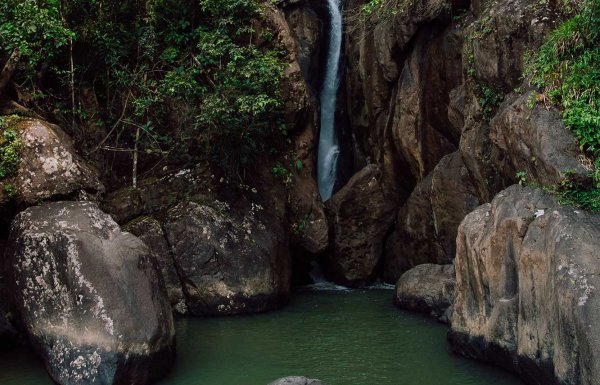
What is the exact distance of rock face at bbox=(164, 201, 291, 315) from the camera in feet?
46.4

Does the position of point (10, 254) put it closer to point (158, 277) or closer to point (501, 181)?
point (158, 277)

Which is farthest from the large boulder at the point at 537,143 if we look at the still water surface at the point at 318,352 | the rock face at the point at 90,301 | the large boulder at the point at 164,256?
the large boulder at the point at 164,256

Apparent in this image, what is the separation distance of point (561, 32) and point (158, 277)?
7833 millimetres

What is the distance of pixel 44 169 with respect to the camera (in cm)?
1157

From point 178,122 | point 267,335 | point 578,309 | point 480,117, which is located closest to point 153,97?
point 178,122

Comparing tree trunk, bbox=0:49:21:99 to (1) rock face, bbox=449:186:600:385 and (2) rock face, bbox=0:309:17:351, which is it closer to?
(2) rock face, bbox=0:309:17:351

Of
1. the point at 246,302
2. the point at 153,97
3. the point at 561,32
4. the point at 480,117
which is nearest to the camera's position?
the point at 561,32

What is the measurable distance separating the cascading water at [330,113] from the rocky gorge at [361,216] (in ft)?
0.74

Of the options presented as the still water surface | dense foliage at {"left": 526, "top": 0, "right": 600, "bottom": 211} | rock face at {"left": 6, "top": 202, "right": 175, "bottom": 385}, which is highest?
dense foliage at {"left": 526, "top": 0, "right": 600, "bottom": 211}

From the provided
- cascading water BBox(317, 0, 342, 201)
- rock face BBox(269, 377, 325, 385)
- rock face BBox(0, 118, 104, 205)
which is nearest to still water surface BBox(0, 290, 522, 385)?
rock face BBox(269, 377, 325, 385)

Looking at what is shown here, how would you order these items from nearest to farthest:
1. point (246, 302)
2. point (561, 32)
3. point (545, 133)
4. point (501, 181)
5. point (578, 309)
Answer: point (578, 309) → point (545, 133) → point (561, 32) → point (501, 181) → point (246, 302)

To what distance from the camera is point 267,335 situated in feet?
40.5

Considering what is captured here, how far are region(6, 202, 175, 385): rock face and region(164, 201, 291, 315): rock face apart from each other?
4.09 metres

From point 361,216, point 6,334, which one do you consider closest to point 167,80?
point 361,216
